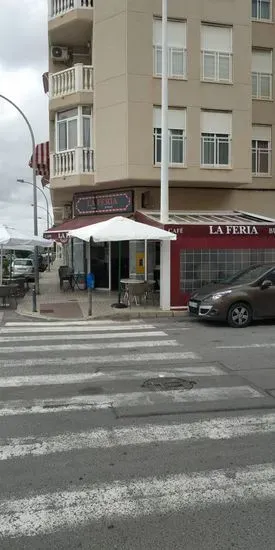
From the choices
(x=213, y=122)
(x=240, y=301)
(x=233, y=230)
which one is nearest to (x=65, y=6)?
(x=213, y=122)

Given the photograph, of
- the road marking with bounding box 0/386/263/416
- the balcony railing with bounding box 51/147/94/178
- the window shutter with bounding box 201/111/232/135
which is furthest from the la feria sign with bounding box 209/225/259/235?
the road marking with bounding box 0/386/263/416

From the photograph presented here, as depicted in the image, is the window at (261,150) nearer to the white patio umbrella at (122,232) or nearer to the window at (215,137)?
the window at (215,137)

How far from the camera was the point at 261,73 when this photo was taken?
21.6m

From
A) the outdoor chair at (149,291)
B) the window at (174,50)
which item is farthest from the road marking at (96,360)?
the window at (174,50)

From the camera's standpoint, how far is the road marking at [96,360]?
8.62 meters

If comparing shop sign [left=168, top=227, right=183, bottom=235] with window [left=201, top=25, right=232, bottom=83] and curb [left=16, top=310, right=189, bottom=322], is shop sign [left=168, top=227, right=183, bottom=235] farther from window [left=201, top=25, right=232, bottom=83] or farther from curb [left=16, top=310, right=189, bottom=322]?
window [left=201, top=25, right=232, bottom=83]

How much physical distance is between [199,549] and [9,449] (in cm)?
227

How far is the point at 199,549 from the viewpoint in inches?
129

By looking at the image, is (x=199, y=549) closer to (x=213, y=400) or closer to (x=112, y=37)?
(x=213, y=400)

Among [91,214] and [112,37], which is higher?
[112,37]

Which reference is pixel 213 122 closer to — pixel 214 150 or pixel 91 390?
pixel 214 150

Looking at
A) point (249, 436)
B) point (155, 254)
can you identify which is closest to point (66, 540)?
point (249, 436)

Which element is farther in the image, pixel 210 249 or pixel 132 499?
pixel 210 249

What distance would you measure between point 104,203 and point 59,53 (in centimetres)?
665
